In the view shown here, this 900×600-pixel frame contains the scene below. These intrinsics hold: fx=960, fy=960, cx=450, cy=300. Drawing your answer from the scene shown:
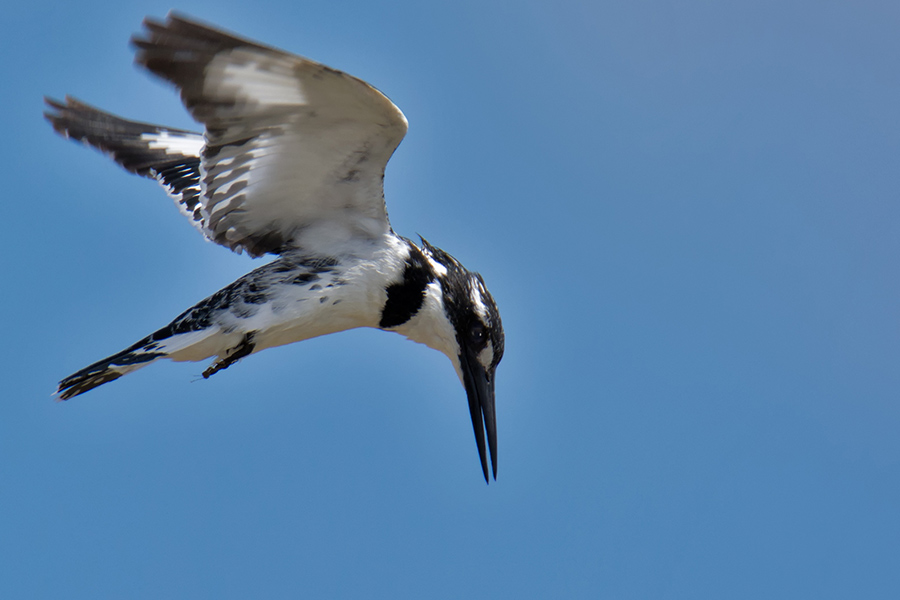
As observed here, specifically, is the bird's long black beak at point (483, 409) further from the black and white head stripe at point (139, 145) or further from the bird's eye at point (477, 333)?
the black and white head stripe at point (139, 145)

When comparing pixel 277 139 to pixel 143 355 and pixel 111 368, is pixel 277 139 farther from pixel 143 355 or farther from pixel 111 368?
pixel 111 368

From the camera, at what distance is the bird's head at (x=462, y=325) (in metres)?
A: 5.24

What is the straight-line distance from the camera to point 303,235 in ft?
17.4

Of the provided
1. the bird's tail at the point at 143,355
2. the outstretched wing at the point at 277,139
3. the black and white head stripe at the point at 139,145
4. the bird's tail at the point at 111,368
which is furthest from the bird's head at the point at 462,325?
the black and white head stripe at the point at 139,145

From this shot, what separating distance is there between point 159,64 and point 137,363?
1.58 meters

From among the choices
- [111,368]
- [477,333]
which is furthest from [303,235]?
[111,368]

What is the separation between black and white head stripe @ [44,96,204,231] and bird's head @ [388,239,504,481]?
5.08 ft

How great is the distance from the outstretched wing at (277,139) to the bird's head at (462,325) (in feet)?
1.21

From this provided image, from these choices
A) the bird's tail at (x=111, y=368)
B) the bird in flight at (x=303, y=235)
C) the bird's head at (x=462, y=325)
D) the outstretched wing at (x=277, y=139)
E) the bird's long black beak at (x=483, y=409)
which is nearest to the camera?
the outstretched wing at (x=277, y=139)

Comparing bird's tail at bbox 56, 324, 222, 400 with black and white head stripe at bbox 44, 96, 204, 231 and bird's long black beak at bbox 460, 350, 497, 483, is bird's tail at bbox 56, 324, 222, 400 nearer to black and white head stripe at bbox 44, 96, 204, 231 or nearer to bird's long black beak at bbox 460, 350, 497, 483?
black and white head stripe at bbox 44, 96, 204, 231

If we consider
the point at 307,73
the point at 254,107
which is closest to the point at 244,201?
the point at 254,107

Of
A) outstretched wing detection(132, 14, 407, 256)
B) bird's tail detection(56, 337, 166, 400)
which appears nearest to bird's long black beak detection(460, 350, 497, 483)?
outstretched wing detection(132, 14, 407, 256)

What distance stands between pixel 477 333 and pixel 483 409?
508 mm

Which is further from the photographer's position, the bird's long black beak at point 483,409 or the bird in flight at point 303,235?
the bird's long black beak at point 483,409
